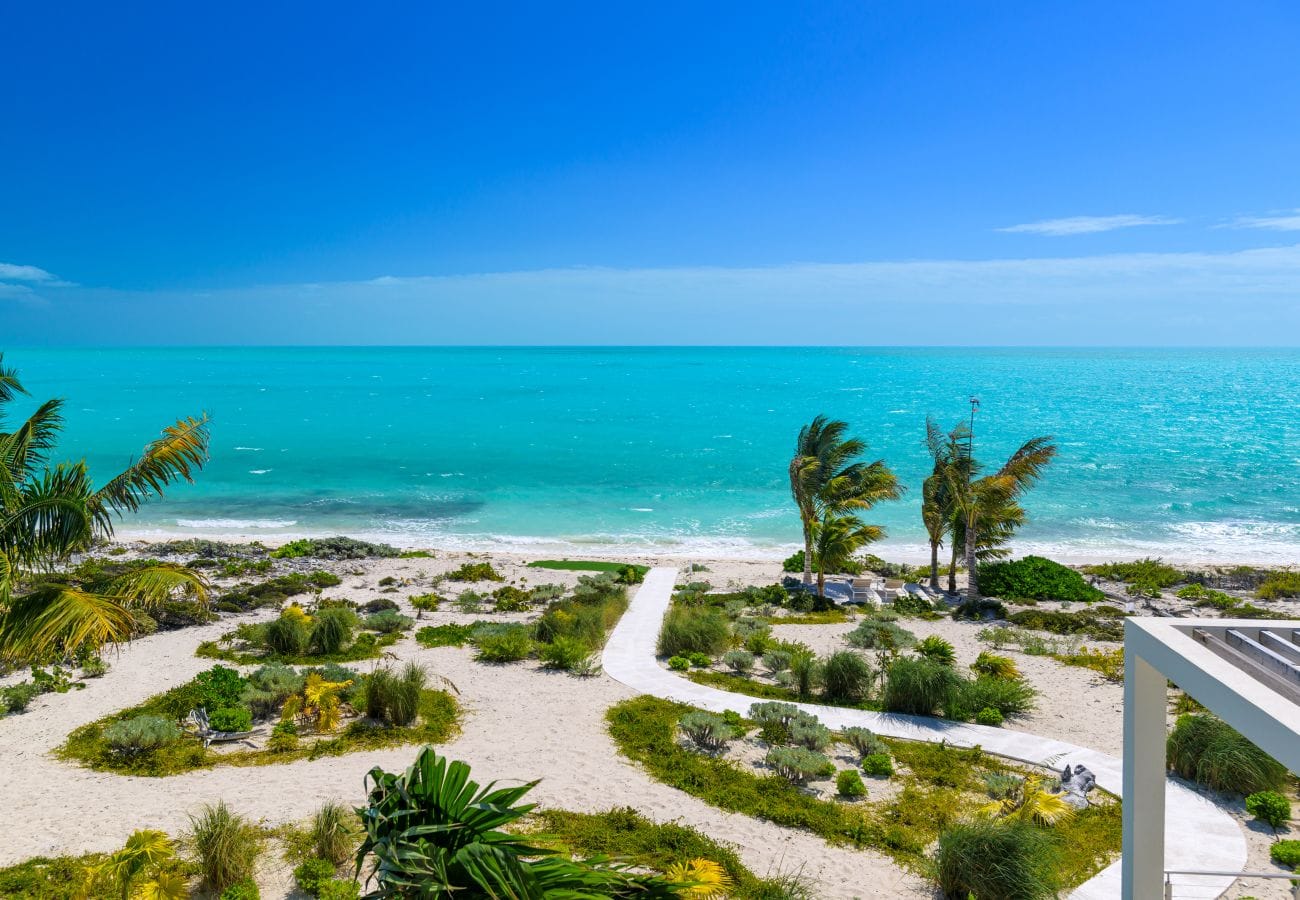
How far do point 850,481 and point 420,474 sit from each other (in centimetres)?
3621

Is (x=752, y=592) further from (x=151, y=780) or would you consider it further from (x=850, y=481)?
(x=151, y=780)

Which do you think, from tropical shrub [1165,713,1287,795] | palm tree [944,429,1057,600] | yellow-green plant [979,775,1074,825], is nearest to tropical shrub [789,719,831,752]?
yellow-green plant [979,775,1074,825]

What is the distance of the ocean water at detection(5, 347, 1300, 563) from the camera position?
37625mm

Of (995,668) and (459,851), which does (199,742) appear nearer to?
(459,851)

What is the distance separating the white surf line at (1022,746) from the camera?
8.67m

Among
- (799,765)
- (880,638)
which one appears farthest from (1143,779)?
(880,638)

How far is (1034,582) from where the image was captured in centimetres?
2498

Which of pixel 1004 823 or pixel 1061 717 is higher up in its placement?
pixel 1004 823

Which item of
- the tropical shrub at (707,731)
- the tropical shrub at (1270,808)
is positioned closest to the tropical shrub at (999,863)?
the tropical shrub at (1270,808)

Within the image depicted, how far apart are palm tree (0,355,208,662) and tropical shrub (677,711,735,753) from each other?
7.23m

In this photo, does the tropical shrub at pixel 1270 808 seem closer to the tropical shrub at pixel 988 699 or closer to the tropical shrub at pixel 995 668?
the tropical shrub at pixel 988 699

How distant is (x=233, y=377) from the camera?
175m

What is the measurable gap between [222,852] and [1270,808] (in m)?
12.2

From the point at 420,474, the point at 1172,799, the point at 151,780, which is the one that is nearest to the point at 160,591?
the point at 151,780
